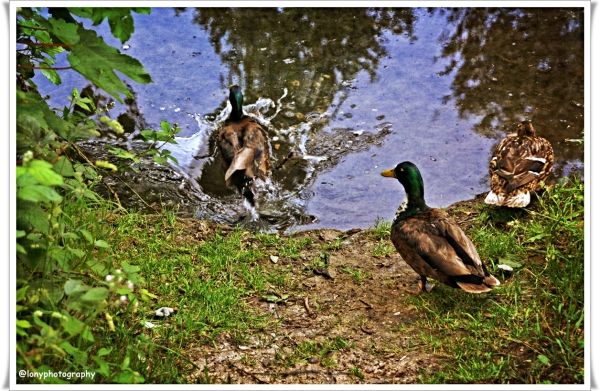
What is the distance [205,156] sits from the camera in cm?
635

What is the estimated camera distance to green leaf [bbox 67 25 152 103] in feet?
9.14

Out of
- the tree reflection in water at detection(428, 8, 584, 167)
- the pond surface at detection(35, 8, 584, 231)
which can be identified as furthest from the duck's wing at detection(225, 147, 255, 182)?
the tree reflection in water at detection(428, 8, 584, 167)

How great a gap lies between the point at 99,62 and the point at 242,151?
120 inches

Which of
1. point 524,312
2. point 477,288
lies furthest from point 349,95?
point 524,312

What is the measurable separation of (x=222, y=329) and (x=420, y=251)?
4.67 ft

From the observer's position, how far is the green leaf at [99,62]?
9.14 ft

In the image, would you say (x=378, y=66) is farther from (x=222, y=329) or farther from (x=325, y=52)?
(x=222, y=329)

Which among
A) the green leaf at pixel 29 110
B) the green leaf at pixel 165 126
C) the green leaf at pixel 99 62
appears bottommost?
the green leaf at pixel 165 126

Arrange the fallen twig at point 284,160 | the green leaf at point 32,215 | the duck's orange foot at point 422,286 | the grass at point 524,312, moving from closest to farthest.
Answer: the green leaf at point 32,215 < the grass at point 524,312 < the duck's orange foot at point 422,286 < the fallen twig at point 284,160

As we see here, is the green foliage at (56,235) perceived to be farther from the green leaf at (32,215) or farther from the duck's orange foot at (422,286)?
the duck's orange foot at (422,286)

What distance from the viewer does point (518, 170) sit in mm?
5168

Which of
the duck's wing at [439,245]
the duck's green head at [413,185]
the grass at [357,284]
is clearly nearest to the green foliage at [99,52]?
the grass at [357,284]

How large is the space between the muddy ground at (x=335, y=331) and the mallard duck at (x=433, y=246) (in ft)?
1.05

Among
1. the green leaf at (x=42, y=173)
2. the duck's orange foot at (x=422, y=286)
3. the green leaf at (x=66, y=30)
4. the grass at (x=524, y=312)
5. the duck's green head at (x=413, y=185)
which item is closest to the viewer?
the green leaf at (x=42, y=173)
